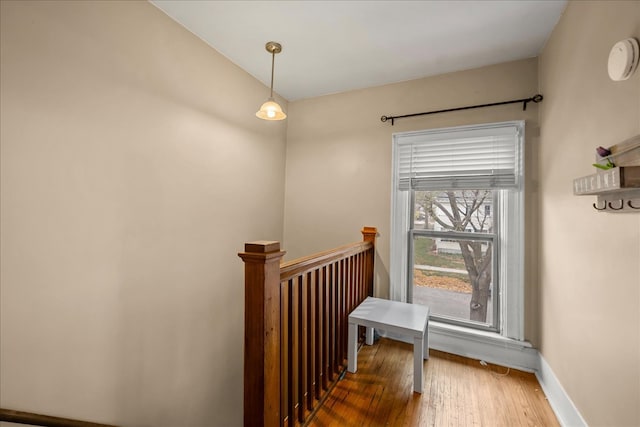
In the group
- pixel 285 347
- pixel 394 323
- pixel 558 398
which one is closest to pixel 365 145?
pixel 394 323

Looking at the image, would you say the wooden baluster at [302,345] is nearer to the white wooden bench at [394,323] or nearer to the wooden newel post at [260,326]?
the wooden newel post at [260,326]

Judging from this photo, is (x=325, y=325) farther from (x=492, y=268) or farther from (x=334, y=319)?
(x=492, y=268)

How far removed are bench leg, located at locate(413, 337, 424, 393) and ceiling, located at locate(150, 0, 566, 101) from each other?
2225 millimetres

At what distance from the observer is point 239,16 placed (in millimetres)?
1914

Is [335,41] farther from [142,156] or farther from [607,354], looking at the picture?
[607,354]

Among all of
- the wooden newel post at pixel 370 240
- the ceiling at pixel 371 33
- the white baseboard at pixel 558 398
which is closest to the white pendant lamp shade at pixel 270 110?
the ceiling at pixel 371 33

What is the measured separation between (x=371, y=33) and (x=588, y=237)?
75.5 inches

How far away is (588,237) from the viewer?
4.61 ft

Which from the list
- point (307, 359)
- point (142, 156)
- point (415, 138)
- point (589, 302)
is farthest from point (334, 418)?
point (415, 138)

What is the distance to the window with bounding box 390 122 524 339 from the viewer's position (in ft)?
7.45

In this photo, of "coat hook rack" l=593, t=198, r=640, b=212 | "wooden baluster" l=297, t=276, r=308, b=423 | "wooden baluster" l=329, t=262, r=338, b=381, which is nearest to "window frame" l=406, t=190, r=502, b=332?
"wooden baluster" l=329, t=262, r=338, b=381

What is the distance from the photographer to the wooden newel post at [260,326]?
1.20m

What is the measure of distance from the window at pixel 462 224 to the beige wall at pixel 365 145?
0.10m

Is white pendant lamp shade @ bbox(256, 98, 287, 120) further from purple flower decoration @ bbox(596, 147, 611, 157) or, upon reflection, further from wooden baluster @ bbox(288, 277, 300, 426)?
purple flower decoration @ bbox(596, 147, 611, 157)
